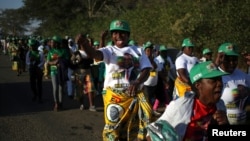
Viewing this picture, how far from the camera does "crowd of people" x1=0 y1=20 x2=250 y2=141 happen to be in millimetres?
3150

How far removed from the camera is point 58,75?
10828 mm

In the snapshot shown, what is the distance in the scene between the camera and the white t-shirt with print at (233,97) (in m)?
5.16

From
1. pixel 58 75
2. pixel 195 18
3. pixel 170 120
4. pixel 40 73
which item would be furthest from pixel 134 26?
pixel 170 120

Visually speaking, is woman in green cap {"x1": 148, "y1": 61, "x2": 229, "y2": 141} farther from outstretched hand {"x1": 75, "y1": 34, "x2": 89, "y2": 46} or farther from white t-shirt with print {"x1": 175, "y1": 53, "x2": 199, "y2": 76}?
white t-shirt with print {"x1": 175, "y1": 53, "x2": 199, "y2": 76}

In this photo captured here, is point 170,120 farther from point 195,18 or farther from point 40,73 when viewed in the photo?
point 195,18

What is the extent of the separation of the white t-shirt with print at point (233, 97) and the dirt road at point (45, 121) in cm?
350

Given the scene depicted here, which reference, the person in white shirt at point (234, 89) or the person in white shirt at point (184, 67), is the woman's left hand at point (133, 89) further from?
the person in white shirt at point (184, 67)

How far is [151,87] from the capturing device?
10.5m

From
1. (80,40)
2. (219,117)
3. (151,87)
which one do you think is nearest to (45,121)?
(151,87)

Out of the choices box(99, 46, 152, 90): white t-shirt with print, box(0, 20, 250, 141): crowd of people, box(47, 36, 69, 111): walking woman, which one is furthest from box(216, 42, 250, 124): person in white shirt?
box(47, 36, 69, 111): walking woman

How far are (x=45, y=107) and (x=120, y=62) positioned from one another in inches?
261

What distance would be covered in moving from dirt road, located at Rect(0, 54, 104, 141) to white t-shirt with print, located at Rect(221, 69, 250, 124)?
3504 mm

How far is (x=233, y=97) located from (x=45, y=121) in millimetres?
5545

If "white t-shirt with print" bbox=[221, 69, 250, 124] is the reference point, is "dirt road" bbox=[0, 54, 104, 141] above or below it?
below
